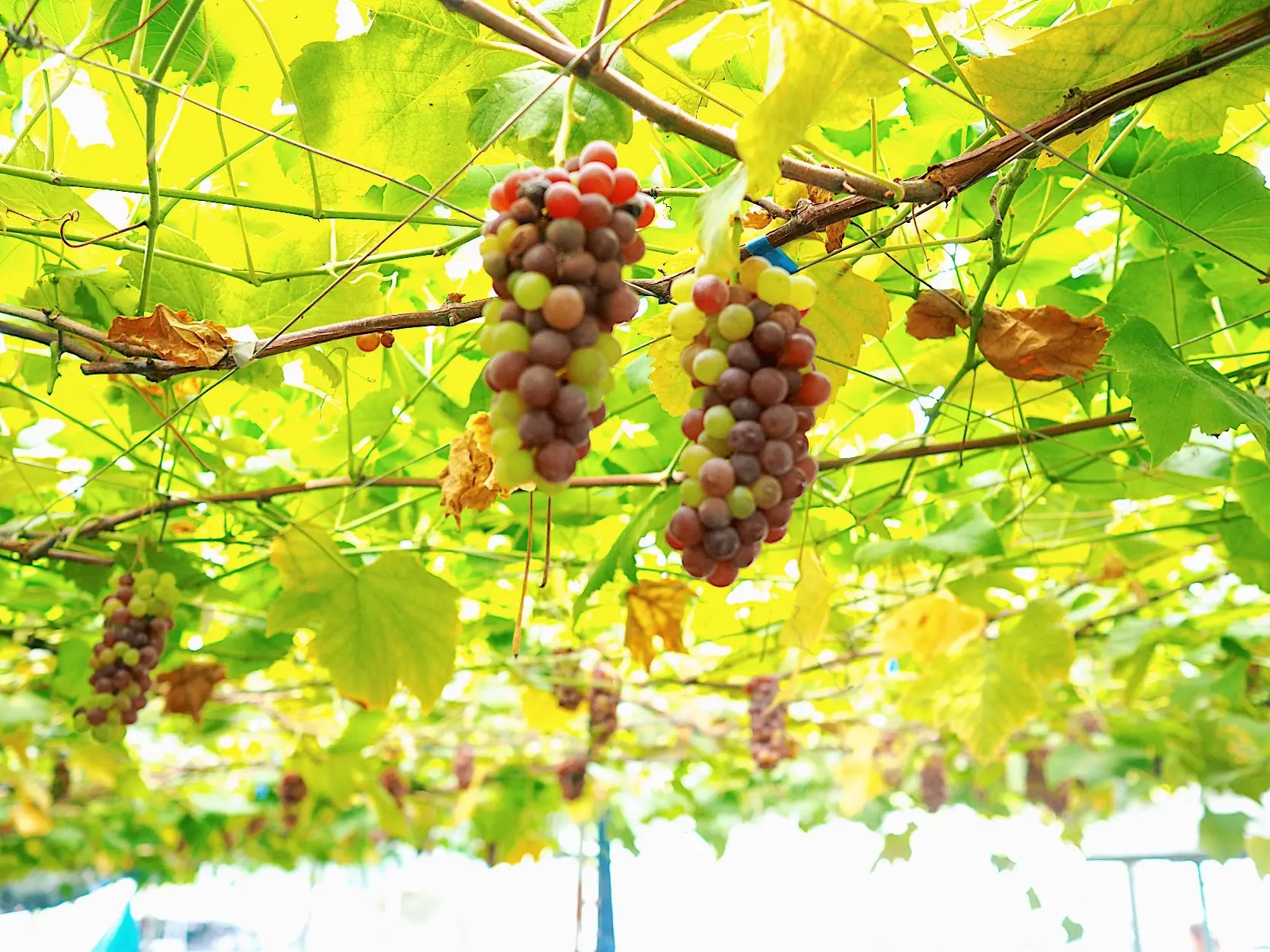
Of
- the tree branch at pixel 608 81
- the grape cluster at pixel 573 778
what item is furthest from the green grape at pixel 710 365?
the grape cluster at pixel 573 778

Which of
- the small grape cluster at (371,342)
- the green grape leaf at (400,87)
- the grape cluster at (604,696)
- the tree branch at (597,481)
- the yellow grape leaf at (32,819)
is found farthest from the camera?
the yellow grape leaf at (32,819)

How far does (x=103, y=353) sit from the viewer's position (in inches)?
36.3

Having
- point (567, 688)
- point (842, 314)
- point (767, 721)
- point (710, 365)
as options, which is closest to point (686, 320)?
point (710, 365)

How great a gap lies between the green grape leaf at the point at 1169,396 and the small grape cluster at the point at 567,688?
201 cm

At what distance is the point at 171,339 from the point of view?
0.86m

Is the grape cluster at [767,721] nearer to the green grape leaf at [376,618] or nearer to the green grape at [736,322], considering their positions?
the green grape leaf at [376,618]

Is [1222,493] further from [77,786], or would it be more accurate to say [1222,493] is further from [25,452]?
[77,786]

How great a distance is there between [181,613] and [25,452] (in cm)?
41

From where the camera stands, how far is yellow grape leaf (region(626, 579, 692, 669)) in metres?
1.74

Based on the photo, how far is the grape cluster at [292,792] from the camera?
469cm

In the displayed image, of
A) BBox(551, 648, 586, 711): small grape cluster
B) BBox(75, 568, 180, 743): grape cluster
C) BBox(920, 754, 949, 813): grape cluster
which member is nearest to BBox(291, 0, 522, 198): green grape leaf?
BBox(75, 568, 180, 743): grape cluster

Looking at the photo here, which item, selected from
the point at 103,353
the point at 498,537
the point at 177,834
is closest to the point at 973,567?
the point at 498,537

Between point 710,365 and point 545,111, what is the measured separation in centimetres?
23

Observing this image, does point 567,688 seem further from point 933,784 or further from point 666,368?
point 933,784
